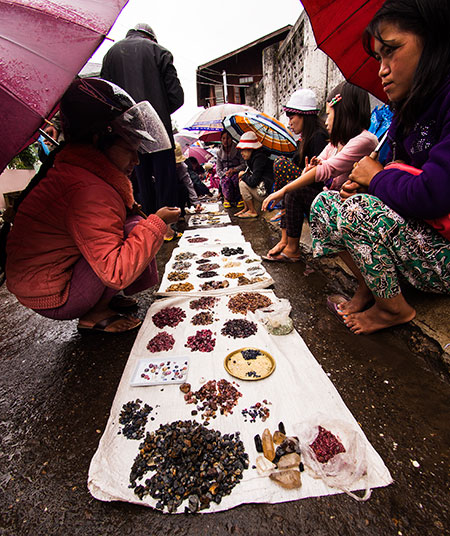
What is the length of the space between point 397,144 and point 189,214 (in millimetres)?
5823

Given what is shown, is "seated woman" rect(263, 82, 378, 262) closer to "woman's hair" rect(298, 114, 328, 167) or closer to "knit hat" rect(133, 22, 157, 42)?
"woman's hair" rect(298, 114, 328, 167)

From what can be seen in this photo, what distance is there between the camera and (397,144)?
1.92m

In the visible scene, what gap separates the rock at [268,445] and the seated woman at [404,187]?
1.16 m

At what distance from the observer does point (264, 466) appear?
121 cm

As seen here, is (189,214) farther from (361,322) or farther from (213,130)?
(361,322)

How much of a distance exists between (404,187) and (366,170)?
1.18 feet

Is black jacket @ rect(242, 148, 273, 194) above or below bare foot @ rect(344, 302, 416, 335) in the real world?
above

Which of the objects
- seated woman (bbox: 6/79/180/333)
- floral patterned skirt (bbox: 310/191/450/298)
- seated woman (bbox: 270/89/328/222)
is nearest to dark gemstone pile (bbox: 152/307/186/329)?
seated woman (bbox: 6/79/180/333)

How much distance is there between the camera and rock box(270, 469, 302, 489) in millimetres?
1150

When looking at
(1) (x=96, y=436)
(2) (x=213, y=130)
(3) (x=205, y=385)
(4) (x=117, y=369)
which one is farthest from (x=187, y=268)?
(2) (x=213, y=130)

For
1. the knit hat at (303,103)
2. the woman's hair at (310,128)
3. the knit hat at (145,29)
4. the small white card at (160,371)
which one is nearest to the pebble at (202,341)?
the small white card at (160,371)

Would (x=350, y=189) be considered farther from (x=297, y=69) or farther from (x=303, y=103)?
A: (x=297, y=69)

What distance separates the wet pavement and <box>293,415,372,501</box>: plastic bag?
0.05 meters

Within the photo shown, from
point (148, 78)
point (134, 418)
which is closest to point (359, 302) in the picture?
point (134, 418)
